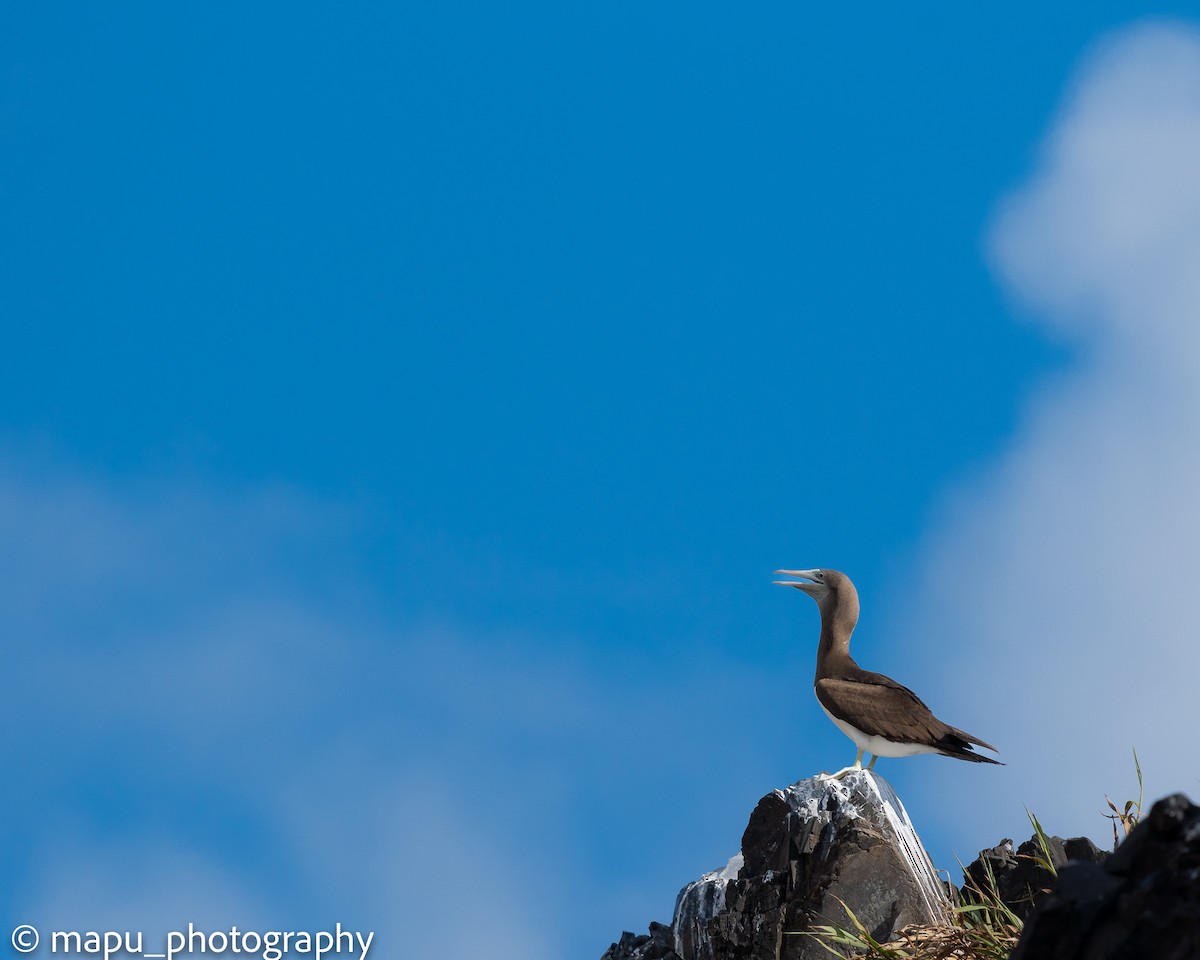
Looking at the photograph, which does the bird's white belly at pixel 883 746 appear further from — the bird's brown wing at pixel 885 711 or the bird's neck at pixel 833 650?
the bird's neck at pixel 833 650

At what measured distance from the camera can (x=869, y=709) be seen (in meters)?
12.9

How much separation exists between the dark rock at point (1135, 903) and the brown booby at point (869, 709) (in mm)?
8340

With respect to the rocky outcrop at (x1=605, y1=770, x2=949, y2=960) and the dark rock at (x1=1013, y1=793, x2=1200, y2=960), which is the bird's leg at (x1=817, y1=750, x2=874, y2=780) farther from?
the dark rock at (x1=1013, y1=793, x2=1200, y2=960)

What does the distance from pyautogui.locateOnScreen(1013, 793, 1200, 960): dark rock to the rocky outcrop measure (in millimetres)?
6881

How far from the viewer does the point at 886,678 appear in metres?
13.2

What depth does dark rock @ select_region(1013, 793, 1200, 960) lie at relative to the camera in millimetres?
3729

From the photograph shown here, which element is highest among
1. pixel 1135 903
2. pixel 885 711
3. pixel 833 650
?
pixel 833 650

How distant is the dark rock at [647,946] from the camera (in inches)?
501

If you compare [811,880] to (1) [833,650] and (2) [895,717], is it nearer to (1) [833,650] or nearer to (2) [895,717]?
(2) [895,717]

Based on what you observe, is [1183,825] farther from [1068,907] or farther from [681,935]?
[681,935]

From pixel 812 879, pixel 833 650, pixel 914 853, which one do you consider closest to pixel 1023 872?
pixel 914 853

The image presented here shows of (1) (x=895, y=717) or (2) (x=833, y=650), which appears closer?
(1) (x=895, y=717)

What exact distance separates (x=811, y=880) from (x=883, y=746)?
190 cm

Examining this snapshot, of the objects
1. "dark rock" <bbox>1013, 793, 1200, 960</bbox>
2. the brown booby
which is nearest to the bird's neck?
the brown booby
